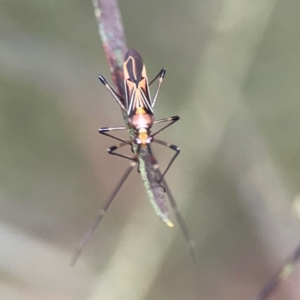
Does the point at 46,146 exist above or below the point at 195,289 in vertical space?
above

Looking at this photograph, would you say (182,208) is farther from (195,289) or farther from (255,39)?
(255,39)

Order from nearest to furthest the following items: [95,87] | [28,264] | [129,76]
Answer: [129,76]
[28,264]
[95,87]

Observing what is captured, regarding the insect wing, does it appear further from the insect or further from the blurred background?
the blurred background

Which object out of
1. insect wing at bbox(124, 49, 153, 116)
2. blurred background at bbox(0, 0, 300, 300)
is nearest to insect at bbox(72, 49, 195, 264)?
insect wing at bbox(124, 49, 153, 116)

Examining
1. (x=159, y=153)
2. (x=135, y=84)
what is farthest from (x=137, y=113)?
(x=159, y=153)

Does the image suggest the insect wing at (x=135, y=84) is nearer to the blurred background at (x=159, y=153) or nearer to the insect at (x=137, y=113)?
the insect at (x=137, y=113)

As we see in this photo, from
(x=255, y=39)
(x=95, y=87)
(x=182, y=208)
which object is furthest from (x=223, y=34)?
(x=182, y=208)

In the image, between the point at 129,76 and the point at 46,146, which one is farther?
the point at 46,146

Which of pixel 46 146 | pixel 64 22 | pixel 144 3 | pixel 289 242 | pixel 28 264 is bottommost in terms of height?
pixel 28 264
